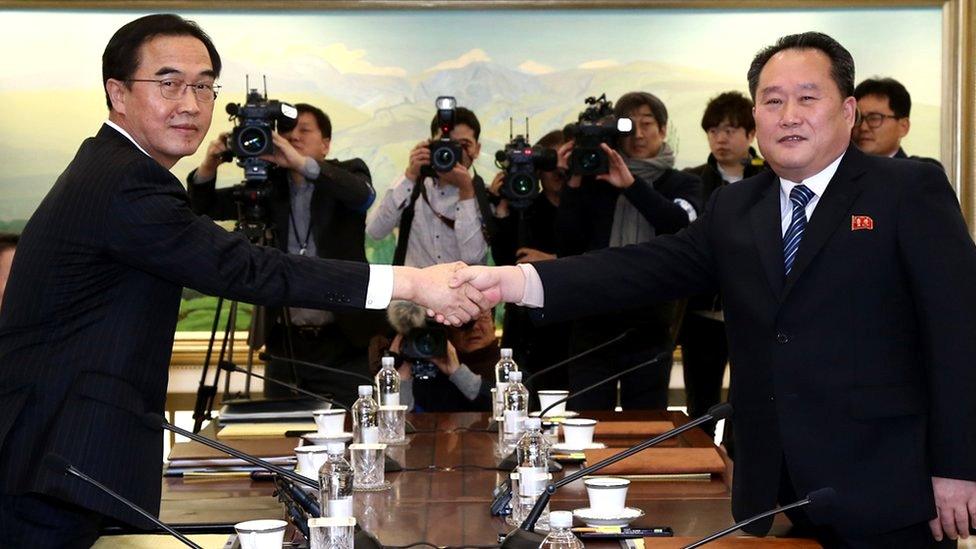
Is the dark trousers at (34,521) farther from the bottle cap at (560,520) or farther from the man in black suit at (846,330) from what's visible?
the man in black suit at (846,330)

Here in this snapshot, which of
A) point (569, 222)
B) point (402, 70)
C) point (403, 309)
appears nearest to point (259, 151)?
point (403, 309)

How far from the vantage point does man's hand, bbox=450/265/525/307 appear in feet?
9.78

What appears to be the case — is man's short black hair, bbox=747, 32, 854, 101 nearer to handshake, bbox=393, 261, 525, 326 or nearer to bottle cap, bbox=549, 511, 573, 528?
handshake, bbox=393, 261, 525, 326

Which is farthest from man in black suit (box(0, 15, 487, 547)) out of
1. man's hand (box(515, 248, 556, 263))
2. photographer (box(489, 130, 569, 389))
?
photographer (box(489, 130, 569, 389))

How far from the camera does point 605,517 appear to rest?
2344 mm

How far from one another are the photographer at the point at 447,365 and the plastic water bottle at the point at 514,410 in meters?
0.90

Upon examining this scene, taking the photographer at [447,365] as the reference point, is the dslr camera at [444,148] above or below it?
above

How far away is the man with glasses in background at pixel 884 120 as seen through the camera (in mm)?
4773

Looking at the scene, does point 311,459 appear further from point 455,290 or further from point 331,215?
point 331,215

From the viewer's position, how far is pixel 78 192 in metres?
2.40

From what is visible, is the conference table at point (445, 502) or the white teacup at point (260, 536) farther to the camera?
the conference table at point (445, 502)

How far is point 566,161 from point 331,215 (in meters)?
0.88

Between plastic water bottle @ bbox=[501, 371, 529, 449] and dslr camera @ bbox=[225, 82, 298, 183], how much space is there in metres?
1.56

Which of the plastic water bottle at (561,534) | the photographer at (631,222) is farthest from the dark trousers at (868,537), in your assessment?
the photographer at (631,222)
